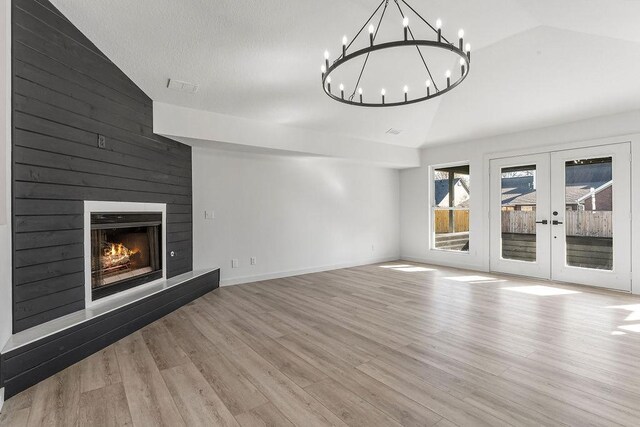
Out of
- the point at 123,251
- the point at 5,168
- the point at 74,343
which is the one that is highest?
the point at 5,168

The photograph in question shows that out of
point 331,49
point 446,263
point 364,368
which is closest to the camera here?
point 364,368

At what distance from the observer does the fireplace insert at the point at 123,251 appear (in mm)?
3025

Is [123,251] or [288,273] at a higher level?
[123,251]

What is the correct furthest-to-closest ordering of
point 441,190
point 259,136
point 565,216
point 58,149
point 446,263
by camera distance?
point 441,190 → point 446,263 → point 565,216 → point 259,136 → point 58,149

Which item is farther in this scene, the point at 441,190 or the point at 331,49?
the point at 441,190

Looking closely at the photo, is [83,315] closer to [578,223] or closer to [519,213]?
[519,213]

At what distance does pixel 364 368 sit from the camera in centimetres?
238

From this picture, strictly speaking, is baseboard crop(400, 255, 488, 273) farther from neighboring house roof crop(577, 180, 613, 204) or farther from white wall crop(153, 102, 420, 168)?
white wall crop(153, 102, 420, 168)

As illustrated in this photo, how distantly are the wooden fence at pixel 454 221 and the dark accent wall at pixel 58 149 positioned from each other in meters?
6.00

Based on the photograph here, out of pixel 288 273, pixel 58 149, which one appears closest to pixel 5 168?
pixel 58 149

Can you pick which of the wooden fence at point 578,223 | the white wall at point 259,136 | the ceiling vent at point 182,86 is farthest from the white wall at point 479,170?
the ceiling vent at point 182,86

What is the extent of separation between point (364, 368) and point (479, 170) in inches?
201

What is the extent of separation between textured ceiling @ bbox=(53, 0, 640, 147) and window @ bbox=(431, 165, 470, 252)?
1741 millimetres

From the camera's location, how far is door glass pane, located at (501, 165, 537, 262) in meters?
5.48
